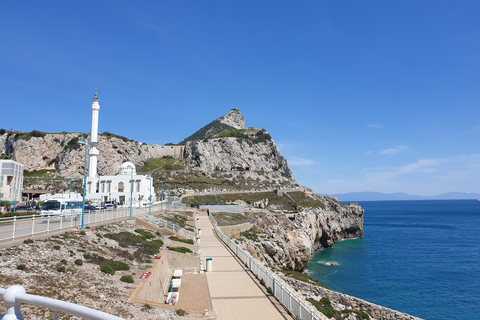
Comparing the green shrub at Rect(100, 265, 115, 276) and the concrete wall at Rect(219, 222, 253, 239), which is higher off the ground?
the green shrub at Rect(100, 265, 115, 276)

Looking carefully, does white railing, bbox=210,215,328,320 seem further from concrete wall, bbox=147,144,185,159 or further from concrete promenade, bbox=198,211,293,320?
concrete wall, bbox=147,144,185,159

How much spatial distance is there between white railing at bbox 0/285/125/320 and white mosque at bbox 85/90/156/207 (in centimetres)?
5999

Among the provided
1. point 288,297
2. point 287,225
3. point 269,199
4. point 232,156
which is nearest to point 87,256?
point 288,297

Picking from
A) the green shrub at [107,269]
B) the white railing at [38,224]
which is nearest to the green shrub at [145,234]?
the white railing at [38,224]

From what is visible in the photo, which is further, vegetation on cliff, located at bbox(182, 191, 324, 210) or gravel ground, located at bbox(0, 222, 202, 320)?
vegetation on cliff, located at bbox(182, 191, 324, 210)

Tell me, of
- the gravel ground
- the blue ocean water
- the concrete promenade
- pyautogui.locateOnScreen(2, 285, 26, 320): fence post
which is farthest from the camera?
the blue ocean water

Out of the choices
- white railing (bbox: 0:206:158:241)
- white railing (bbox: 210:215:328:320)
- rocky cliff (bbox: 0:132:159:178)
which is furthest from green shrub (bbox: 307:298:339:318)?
rocky cliff (bbox: 0:132:159:178)

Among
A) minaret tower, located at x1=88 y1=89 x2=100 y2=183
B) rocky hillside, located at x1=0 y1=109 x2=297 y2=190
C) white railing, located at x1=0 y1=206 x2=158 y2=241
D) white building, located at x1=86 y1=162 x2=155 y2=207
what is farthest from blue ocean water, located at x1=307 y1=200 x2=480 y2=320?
minaret tower, located at x1=88 y1=89 x2=100 y2=183

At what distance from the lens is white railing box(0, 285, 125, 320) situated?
107 inches

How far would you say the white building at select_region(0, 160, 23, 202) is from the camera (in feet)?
171

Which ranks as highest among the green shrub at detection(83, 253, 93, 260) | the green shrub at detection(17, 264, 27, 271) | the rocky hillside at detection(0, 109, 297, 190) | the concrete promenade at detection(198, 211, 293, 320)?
the rocky hillside at detection(0, 109, 297, 190)

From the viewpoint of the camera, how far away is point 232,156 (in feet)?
419

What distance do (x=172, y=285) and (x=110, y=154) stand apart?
99.5 m

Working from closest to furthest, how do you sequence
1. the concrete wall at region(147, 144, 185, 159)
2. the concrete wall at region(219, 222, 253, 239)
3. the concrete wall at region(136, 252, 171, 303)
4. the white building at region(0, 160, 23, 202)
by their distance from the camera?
the concrete wall at region(136, 252, 171, 303) < the concrete wall at region(219, 222, 253, 239) < the white building at region(0, 160, 23, 202) < the concrete wall at region(147, 144, 185, 159)
